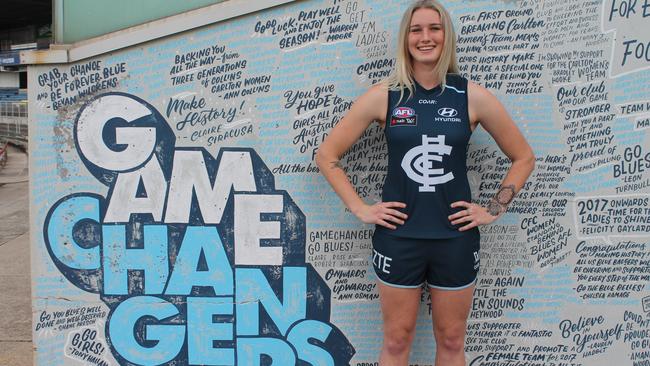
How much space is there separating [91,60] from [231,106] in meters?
0.78

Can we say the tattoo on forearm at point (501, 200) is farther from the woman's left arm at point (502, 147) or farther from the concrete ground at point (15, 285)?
the concrete ground at point (15, 285)

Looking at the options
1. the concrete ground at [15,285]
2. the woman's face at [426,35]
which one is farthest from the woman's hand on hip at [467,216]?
the concrete ground at [15,285]

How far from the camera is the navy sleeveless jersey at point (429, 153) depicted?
243cm

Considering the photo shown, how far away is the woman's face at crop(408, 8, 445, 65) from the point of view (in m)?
2.44

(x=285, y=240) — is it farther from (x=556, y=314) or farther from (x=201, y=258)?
(x=556, y=314)

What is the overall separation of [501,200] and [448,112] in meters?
0.53

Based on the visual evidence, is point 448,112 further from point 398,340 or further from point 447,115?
point 398,340

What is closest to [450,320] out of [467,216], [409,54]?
[467,216]

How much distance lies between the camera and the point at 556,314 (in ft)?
9.91

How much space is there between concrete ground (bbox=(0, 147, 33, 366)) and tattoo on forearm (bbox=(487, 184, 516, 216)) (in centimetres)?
302

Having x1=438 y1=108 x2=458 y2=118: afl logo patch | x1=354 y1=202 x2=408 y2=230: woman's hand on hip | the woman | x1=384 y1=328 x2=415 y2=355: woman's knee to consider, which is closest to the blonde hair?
the woman

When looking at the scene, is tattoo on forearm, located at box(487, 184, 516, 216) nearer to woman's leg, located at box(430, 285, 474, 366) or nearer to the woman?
the woman

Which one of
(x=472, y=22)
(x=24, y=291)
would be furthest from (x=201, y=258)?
(x=24, y=291)

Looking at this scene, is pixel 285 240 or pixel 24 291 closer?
pixel 285 240
